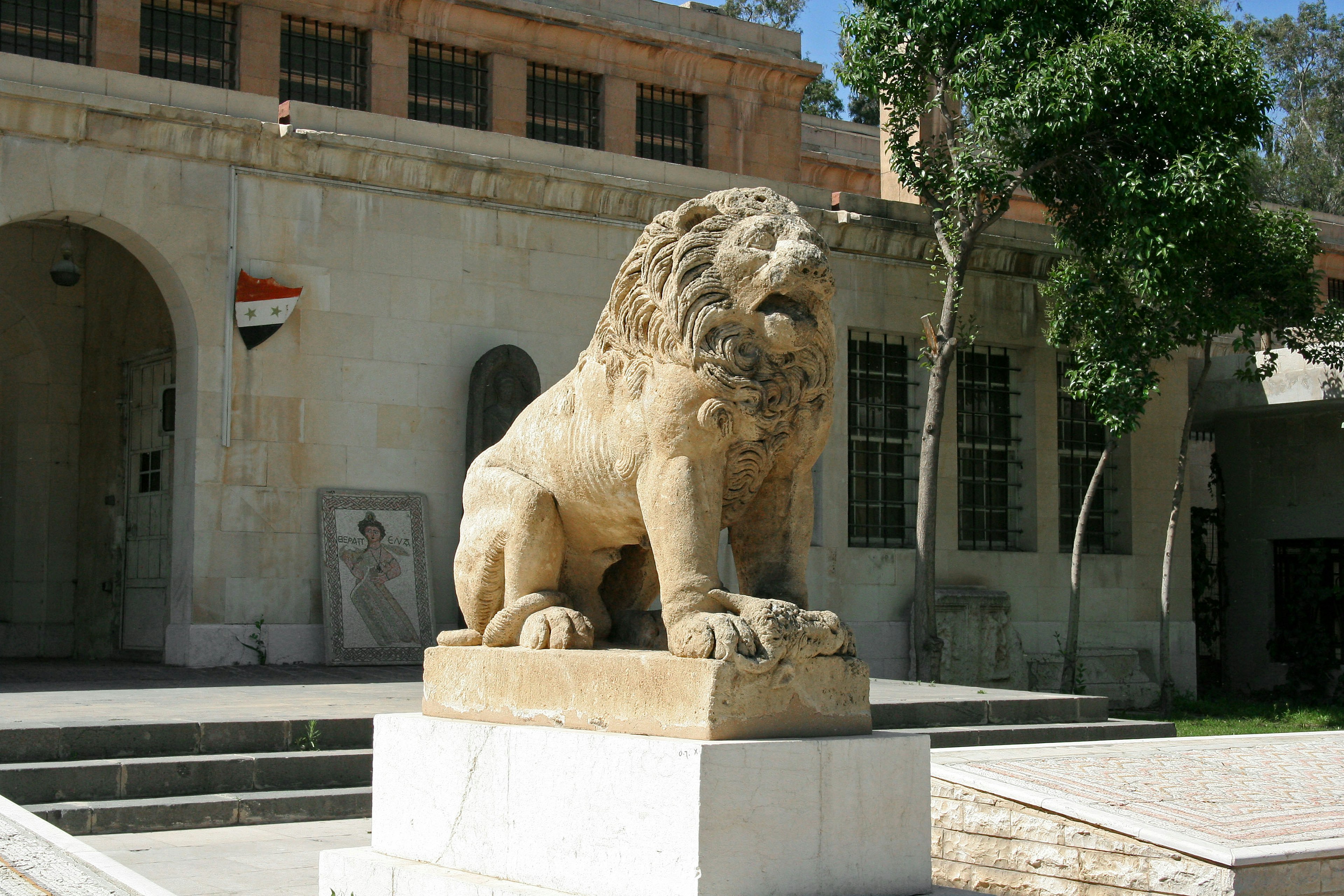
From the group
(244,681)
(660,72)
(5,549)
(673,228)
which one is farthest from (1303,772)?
(660,72)

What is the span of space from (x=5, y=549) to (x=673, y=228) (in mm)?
12192

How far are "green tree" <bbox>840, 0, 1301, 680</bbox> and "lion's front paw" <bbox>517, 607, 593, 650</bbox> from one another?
31.0ft

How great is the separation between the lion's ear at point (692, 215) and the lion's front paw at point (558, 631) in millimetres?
1405

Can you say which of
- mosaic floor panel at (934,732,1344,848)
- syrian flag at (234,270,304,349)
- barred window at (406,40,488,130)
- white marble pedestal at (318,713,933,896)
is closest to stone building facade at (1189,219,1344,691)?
mosaic floor panel at (934,732,1344,848)

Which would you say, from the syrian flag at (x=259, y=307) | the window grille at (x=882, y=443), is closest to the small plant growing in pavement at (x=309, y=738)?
the syrian flag at (x=259, y=307)

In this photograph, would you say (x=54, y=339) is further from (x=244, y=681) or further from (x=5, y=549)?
(x=244, y=681)

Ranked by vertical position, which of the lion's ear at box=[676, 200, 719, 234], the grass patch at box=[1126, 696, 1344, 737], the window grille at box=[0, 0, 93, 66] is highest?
the window grille at box=[0, 0, 93, 66]

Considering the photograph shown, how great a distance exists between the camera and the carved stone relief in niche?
12930mm

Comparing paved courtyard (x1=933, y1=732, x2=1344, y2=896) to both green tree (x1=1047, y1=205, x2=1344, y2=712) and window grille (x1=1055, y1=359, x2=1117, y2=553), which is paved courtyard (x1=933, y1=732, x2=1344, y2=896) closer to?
green tree (x1=1047, y1=205, x2=1344, y2=712)

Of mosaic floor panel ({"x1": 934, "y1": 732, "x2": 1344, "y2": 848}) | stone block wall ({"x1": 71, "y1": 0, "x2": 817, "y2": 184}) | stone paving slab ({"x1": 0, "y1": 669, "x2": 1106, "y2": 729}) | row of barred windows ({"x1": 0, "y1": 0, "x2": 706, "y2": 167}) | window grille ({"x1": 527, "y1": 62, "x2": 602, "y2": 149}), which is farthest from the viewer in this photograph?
window grille ({"x1": 527, "y1": 62, "x2": 602, "y2": 149})

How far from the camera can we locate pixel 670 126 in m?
21.1

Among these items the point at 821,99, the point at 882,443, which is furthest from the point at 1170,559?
the point at 821,99

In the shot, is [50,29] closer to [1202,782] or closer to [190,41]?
[190,41]

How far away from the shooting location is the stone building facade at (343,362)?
11.8 metres
